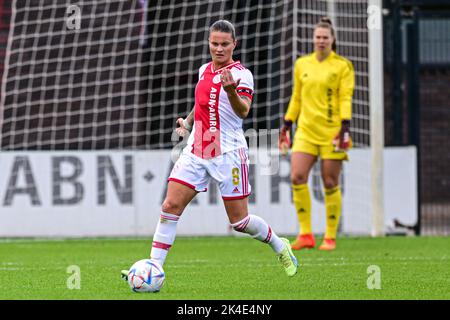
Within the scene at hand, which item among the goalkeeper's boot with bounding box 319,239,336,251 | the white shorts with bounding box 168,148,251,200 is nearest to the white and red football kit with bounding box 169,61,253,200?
the white shorts with bounding box 168,148,251,200

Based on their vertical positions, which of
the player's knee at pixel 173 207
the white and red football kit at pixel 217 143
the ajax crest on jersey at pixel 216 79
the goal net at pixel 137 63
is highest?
the goal net at pixel 137 63

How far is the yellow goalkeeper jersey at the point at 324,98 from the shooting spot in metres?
10.1

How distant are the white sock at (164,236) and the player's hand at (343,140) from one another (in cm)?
357

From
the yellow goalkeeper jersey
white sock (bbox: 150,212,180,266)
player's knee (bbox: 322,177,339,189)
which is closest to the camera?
white sock (bbox: 150,212,180,266)

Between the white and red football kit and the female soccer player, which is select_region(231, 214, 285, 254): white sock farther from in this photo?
the white and red football kit

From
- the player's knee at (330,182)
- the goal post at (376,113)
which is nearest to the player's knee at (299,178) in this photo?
the player's knee at (330,182)

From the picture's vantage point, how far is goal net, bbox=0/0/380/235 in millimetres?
12961

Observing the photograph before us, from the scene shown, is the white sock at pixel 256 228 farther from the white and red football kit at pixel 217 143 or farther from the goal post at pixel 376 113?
the goal post at pixel 376 113

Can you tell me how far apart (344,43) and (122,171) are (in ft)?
9.50

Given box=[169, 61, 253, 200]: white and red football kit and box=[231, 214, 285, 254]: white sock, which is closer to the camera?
box=[169, 61, 253, 200]: white and red football kit

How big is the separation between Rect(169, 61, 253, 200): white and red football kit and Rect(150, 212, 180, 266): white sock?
0.25 meters

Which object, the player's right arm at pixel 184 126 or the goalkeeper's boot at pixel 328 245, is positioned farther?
the goalkeeper's boot at pixel 328 245

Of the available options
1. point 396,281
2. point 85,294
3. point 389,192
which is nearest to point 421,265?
point 396,281

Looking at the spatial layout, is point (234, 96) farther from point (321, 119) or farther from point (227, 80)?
point (321, 119)
